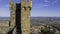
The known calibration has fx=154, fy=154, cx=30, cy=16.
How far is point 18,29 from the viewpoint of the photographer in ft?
53.7

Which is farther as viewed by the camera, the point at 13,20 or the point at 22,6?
the point at 13,20

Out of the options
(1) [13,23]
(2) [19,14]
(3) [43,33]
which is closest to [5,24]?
(1) [13,23]

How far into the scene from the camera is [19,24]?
16.7m

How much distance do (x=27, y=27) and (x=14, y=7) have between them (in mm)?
2799

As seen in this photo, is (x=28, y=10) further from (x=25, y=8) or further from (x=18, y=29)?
(x=18, y=29)

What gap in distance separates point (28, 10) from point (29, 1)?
1.01m

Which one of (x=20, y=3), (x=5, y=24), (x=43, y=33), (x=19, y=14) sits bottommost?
(x=43, y=33)

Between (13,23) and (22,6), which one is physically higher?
(22,6)

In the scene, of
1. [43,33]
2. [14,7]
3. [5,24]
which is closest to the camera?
[14,7]

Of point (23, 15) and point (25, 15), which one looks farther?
point (25, 15)

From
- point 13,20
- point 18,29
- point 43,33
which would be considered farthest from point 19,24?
point 43,33

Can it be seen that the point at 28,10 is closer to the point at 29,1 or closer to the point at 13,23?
the point at 29,1

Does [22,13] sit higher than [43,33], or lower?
higher

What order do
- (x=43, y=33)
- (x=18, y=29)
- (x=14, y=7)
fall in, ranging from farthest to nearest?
1. (x=43, y=33)
2. (x=14, y=7)
3. (x=18, y=29)
